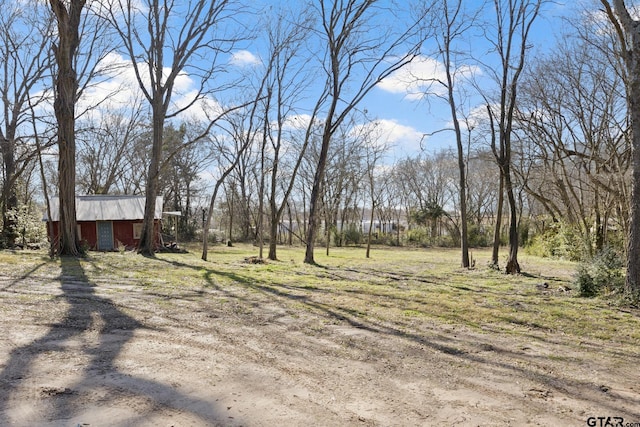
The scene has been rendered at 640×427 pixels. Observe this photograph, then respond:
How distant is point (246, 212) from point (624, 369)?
36.7 metres

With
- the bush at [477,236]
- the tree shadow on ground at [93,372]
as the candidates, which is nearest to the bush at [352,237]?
the bush at [477,236]

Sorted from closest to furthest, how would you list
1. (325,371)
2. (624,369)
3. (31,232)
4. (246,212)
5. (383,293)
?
(325,371)
(624,369)
(383,293)
(31,232)
(246,212)

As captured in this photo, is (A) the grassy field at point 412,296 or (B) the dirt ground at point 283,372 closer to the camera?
(B) the dirt ground at point 283,372

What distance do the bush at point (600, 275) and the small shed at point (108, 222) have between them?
22017 millimetres

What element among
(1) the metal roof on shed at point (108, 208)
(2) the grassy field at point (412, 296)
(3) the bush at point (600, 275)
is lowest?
(2) the grassy field at point (412, 296)

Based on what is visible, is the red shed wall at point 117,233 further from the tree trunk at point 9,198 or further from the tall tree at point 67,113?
the tall tree at point 67,113

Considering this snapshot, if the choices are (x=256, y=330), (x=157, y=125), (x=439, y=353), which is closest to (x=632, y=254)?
(x=439, y=353)

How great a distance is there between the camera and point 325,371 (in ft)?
12.5

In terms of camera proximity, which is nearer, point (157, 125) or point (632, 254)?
point (632, 254)

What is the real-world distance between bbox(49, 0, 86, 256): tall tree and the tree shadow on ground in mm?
7988

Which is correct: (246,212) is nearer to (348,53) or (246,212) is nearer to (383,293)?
(348,53)

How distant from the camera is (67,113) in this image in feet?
40.8

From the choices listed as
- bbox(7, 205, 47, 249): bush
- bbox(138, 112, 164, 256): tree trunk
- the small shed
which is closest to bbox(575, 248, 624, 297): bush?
bbox(138, 112, 164, 256): tree trunk

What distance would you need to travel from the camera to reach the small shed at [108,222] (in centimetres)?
2562
